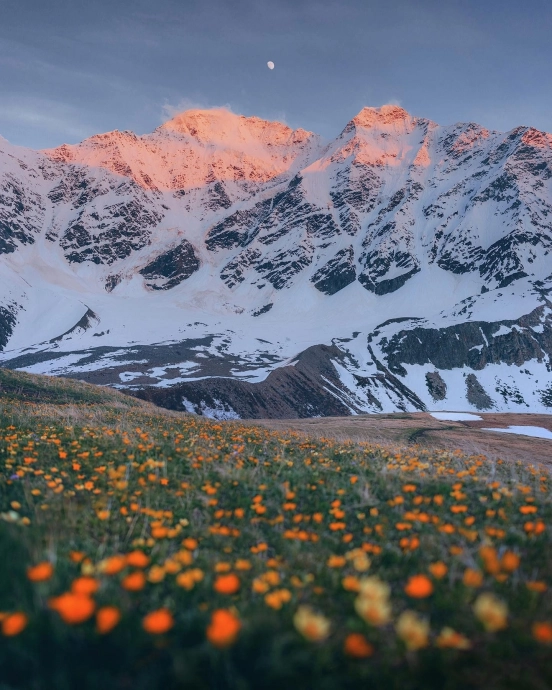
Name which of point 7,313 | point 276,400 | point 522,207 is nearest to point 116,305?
point 7,313

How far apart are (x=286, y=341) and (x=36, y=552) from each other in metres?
150

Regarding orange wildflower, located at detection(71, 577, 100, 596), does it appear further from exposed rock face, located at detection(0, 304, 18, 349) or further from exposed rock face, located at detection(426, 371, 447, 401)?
exposed rock face, located at detection(0, 304, 18, 349)

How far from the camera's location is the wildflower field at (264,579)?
2.03 metres

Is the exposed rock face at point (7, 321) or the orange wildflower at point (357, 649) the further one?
the exposed rock face at point (7, 321)

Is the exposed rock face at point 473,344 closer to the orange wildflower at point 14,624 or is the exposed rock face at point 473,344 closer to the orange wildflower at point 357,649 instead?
the orange wildflower at point 357,649

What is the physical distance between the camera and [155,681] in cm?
194

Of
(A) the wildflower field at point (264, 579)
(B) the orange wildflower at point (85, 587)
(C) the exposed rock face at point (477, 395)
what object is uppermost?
(B) the orange wildflower at point (85, 587)

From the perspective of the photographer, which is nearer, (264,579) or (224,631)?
(224,631)

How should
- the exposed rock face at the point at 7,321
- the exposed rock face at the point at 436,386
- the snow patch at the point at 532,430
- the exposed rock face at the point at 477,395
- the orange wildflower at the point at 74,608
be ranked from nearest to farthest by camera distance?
the orange wildflower at the point at 74,608, the snow patch at the point at 532,430, the exposed rock face at the point at 477,395, the exposed rock face at the point at 436,386, the exposed rock face at the point at 7,321

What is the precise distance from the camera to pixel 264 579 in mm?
2924

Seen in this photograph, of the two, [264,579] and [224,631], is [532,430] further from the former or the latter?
[224,631]

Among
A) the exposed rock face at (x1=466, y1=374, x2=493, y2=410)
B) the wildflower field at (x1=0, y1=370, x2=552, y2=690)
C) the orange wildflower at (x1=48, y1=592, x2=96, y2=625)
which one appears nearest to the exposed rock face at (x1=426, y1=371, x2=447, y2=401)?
the exposed rock face at (x1=466, y1=374, x2=493, y2=410)

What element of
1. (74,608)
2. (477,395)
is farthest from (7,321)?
(74,608)

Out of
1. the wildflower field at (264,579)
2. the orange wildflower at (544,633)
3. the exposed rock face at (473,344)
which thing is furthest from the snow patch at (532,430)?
the exposed rock face at (473,344)
